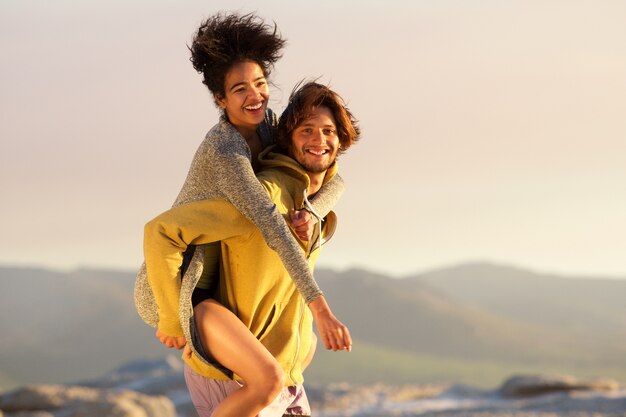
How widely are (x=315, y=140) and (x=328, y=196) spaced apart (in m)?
0.28

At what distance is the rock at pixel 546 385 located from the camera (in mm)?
12930

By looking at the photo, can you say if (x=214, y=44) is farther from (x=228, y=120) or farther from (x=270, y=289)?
(x=270, y=289)

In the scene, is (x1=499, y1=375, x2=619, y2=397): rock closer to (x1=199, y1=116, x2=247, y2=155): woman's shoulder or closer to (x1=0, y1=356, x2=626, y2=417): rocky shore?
(x1=0, y1=356, x2=626, y2=417): rocky shore

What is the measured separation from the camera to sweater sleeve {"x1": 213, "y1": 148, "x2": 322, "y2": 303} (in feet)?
11.8

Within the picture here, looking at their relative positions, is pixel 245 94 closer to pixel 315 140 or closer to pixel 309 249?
pixel 315 140

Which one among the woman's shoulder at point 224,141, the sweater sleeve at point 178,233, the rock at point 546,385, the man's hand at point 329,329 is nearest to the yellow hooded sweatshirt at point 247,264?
the sweater sleeve at point 178,233

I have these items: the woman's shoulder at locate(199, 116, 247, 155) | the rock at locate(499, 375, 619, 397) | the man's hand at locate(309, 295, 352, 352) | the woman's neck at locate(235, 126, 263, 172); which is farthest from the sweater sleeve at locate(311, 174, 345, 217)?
the rock at locate(499, 375, 619, 397)

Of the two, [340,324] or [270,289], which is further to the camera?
[270,289]

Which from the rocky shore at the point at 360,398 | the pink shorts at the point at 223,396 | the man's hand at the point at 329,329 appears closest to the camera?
the man's hand at the point at 329,329

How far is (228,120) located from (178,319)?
2.65ft

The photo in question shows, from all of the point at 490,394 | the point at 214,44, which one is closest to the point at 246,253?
the point at 214,44

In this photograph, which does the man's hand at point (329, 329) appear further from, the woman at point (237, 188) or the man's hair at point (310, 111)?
the man's hair at point (310, 111)

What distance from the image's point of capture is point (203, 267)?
3855 millimetres

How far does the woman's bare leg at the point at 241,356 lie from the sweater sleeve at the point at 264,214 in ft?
0.98
